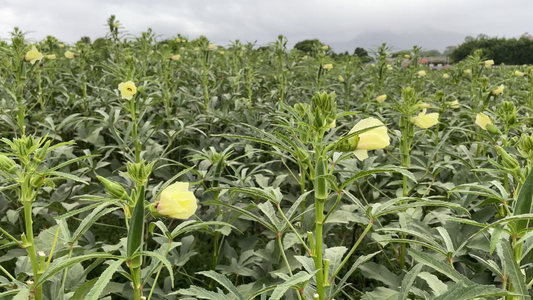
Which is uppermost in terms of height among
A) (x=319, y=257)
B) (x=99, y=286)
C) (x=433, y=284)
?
(x=99, y=286)

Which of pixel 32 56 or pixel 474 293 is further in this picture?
pixel 32 56

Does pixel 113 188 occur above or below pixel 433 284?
above

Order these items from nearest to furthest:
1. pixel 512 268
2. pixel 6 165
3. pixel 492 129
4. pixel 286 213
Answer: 1. pixel 512 268
2. pixel 6 165
3. pixel 286 213
4. pixel 492 129

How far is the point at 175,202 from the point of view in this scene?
1.05 meters

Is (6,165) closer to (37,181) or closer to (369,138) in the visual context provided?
(37,181)

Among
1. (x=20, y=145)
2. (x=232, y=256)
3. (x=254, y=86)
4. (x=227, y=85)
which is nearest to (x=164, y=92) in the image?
(x=227, y=85)

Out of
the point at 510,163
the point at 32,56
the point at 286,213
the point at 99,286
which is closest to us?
the point at 99,286

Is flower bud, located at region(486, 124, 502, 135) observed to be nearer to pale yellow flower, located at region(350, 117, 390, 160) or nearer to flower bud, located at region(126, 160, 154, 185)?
pale yellow flower, located at region(350, 117, 390, 160)

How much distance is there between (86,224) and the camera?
0.98m

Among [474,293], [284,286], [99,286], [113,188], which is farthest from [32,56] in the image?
Result: [474,293]

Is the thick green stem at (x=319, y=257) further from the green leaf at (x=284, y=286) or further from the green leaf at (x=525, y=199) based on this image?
the green leaf at (x=525, y=199)

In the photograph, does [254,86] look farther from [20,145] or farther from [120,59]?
Result: [20,145]

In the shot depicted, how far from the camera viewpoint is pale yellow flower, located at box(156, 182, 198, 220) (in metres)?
1.05

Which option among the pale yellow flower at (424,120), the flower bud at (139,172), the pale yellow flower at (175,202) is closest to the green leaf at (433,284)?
the pale yellow flower at (175,202)
